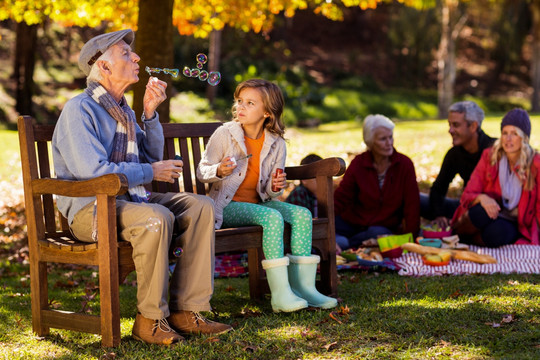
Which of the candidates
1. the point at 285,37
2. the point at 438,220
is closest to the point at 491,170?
the point at 438,220

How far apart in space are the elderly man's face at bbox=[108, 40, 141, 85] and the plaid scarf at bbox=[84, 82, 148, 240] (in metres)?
0.10

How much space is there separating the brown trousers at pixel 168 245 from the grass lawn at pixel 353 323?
0.22 meters

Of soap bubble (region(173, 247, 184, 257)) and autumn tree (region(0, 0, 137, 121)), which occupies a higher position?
autumn tree (region(0, 0, 137, 121))

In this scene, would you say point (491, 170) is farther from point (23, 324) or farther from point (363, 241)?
point (23, 324)

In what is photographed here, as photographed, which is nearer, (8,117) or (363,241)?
(363,241)

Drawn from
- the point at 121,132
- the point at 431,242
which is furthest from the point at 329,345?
the point at 431,242

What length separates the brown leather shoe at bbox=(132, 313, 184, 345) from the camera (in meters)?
3.55

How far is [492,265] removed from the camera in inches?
217

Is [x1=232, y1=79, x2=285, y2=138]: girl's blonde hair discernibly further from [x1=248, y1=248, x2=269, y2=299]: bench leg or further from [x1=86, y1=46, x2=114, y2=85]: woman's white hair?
[x1=86, y1=46, x2=114, y2=85]: woman's white hair

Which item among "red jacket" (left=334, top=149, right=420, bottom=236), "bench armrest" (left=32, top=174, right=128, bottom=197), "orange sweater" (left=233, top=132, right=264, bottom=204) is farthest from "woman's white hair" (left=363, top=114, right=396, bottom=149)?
"bench armrest" (left=32, top=174, right=128, bottom=197)

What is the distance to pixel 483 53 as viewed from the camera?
30.4 metres

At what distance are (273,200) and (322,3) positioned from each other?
16.1ft

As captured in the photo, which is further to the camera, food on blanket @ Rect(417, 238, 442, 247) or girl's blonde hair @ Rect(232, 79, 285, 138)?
food on blanket @ Rect(417, 238, 442, 247)

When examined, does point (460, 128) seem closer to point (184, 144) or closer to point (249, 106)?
point (249, 106)
